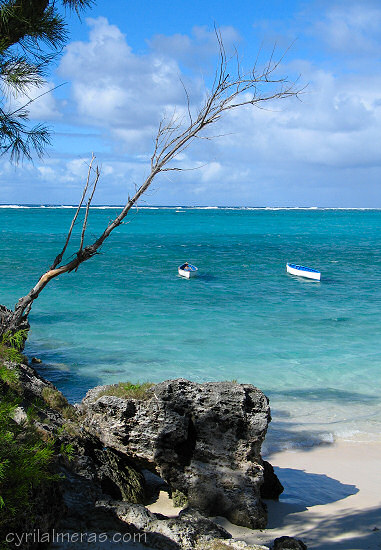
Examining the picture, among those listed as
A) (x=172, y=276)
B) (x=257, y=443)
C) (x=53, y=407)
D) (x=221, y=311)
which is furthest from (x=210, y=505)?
(x=172, y=276)

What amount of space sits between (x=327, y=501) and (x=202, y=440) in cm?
279

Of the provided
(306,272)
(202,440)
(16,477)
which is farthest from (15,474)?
(306,272)

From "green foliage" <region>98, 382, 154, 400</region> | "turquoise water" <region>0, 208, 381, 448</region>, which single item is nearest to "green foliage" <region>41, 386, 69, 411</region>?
"green foliage" <region>98, 382, 154, 400</region>

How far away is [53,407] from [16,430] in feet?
11.3

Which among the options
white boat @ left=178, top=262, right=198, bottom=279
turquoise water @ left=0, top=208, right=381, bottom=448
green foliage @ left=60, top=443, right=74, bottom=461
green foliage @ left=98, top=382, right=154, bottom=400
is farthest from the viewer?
white boat @ left=178, top=262, right=198, bottom=279

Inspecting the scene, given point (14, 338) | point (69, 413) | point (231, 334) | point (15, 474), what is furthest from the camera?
point (231, 334)

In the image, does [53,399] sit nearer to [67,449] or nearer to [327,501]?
[67,449]

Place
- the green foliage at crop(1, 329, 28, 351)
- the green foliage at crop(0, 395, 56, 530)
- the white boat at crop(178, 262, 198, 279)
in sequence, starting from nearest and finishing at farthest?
the green foliage at crop(0, 395, 56, 530), the green foliage at crop(1, 329, 28, 351), the white boat at crop(178, 262, 198, 279)

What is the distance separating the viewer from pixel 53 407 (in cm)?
831

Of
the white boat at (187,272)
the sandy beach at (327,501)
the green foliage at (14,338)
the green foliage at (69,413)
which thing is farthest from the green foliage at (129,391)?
the white boat at (187,272)

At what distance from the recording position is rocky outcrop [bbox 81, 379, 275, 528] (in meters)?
7.67

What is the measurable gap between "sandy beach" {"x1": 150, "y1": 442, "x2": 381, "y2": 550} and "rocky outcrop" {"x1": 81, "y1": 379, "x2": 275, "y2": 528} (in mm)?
377

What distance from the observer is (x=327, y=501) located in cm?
900

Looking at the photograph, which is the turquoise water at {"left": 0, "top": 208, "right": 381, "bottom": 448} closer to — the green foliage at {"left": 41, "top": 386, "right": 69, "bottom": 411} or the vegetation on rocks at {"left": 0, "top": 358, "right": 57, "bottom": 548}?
the green foliage at {"left": 41, "top": 386, "right": 69, "bottom": 411}
